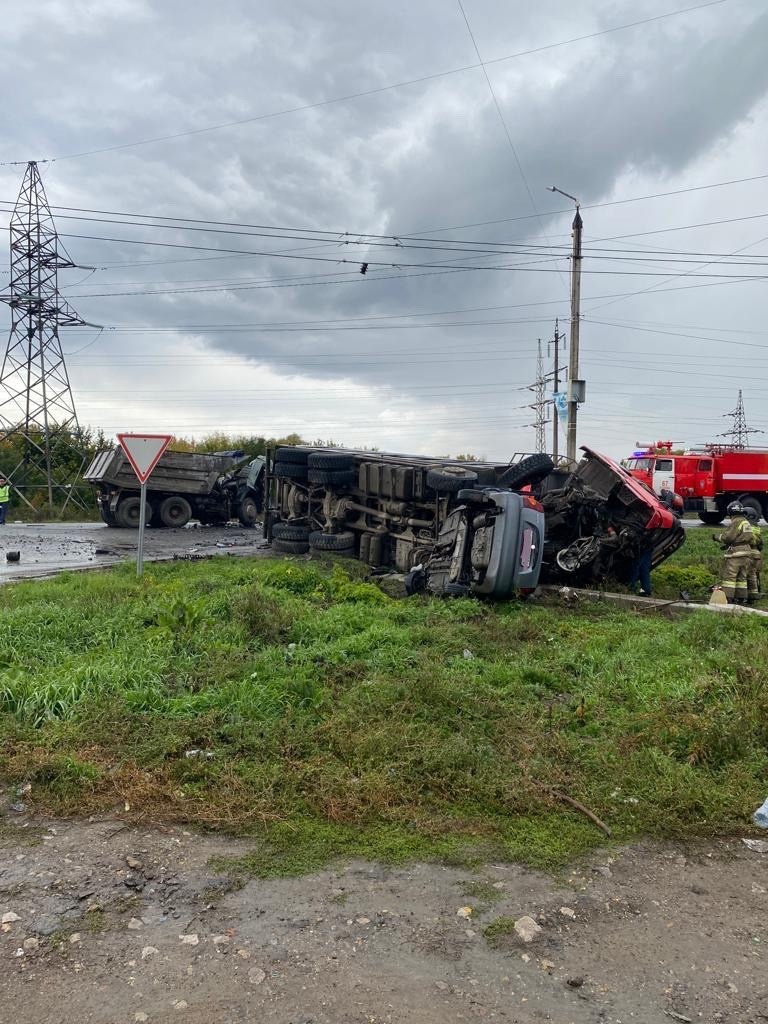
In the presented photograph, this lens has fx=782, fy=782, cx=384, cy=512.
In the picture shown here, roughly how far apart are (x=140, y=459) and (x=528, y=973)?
25.7 ft

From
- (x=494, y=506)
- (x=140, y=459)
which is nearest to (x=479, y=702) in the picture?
(x=494, y=506)

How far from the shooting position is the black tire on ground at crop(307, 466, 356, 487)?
1216 centimetres

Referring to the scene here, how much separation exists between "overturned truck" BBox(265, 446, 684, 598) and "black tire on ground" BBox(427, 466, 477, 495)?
0.01m

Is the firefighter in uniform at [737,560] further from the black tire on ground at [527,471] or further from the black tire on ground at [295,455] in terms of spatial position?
Result: the black tire on ground at [295,455]

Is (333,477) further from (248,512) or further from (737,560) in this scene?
(248,512)

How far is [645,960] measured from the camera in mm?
2682

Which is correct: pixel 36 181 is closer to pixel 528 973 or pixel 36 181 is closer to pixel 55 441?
pixel 55 441

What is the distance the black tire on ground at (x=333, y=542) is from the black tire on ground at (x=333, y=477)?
2.65ft

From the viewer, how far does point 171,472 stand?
70.2ft

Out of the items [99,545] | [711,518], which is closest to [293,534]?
[99,545]

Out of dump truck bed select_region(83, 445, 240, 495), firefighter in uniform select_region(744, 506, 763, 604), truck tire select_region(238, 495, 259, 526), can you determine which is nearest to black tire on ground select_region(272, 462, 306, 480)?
firefighter in uniform select_region(744, 506, 763, 604)

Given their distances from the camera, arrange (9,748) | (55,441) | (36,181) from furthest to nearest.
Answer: (55,441), (36,181), (9,748)

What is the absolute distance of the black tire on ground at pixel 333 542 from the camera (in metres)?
12.0

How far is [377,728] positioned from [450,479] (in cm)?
536
